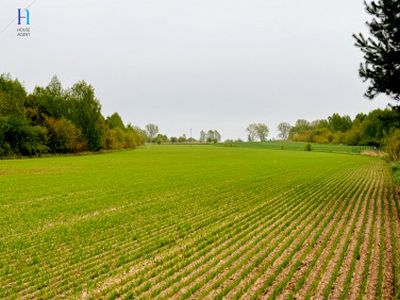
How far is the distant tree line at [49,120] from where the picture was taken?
39375mm

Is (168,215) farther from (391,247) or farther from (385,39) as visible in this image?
(385,39)

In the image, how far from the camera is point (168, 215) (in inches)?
332

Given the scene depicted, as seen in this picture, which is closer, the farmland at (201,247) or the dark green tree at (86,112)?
the farmland at (201,247)

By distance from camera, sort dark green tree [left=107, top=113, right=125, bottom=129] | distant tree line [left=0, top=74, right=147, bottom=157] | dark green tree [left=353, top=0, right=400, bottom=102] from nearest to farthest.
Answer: dark green tree [left=353, top=0, right=400, bottom=102] → distant tree line [left=0, top=74, right=147, bottom=157] → dark green tree [left=107, top=113, right=125, bottom=129]

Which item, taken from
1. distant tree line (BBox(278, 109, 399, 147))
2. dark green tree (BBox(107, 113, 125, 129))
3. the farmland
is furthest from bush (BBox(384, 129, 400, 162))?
dark green tree (BBox(107, 113, 125, 129))

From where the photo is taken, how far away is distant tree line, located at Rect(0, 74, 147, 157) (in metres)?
39.4

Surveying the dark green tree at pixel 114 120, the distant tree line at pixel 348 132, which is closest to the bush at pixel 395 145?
the distant tree line at pixel 348 132

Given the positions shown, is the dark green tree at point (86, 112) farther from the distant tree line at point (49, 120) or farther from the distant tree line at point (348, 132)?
A: the distant tree line at point (348, 132)

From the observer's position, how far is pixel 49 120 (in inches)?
1901

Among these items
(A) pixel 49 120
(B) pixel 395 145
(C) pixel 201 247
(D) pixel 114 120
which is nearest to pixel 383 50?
(C) pixel 201 247

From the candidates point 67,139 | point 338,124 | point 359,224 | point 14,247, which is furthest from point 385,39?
point 338,124

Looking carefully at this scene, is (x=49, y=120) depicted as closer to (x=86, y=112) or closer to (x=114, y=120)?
(x=86, y=112)

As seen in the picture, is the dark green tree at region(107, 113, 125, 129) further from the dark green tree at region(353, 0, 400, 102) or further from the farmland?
the dark green tree at region(353, 0, 400, 102)

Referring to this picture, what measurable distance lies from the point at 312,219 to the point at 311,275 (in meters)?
3.76
